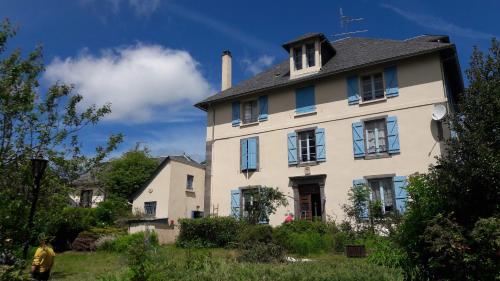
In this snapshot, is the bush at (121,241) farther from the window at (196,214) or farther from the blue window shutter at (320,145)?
the window at (196,214)

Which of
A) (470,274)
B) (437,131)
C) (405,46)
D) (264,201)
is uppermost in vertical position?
(405,46)

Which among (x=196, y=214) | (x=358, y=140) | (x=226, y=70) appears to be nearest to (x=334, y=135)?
(x=358, y=140)

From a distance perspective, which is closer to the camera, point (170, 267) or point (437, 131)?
point (170, 267)

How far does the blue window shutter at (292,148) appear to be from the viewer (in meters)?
18.5

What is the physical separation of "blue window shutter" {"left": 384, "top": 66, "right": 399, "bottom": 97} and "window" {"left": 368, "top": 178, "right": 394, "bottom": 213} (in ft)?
11.5

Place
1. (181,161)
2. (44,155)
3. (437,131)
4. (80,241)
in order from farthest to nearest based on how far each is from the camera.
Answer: (181,161), (80,241), (437,131), (44,155)

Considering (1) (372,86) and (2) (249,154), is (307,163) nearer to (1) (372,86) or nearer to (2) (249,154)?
(2) (249,154)

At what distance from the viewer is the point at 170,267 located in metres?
6.87

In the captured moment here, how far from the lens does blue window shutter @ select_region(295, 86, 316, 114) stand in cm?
1881

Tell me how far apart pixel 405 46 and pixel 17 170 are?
1488 cm

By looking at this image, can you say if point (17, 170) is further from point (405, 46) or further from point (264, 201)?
point (405, 46)

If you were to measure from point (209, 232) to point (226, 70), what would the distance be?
33.6ft

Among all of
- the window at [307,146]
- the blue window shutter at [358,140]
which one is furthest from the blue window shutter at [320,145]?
the blue window shutter at [358,140]

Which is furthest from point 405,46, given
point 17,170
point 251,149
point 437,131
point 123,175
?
point 123,175
